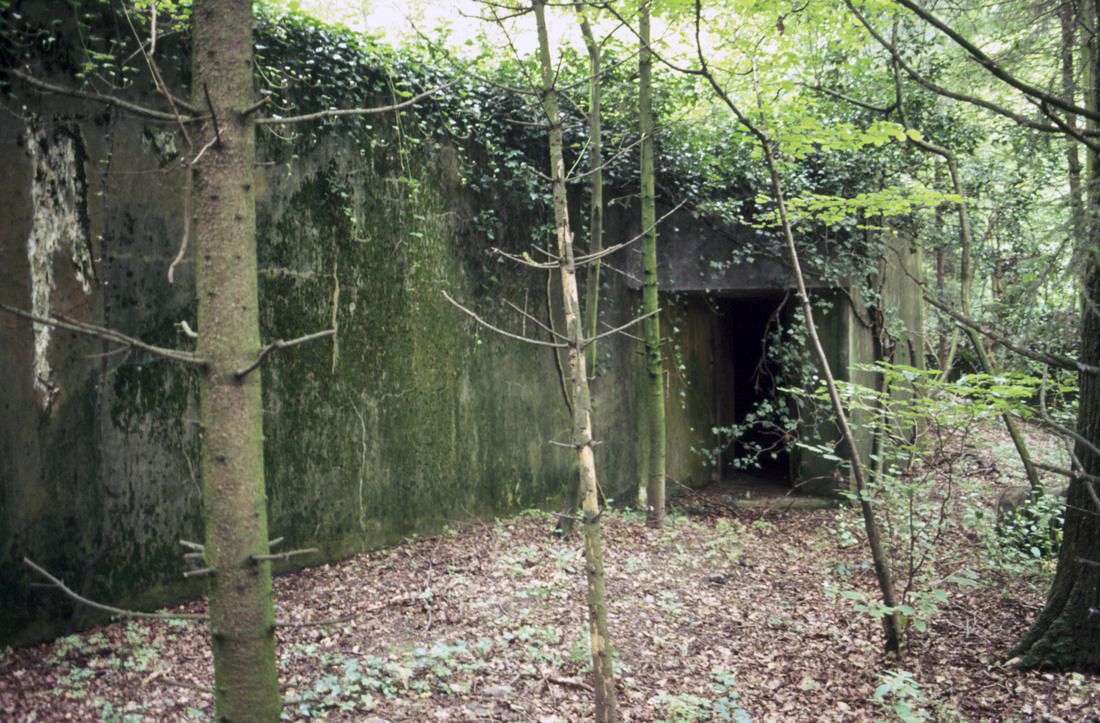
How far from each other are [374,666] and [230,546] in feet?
8.20

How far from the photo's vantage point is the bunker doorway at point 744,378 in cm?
1064

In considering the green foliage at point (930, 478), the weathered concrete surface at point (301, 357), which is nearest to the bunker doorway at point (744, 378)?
the weathered concrete surface at point (301, 357)

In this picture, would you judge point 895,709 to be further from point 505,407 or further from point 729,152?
point 729,152

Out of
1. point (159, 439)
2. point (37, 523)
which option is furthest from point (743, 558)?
point (37, 523)

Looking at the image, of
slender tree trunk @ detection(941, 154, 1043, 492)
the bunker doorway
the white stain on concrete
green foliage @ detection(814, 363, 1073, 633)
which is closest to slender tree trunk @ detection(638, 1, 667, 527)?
green foliage @ detection(814, 363, 1073, 633)

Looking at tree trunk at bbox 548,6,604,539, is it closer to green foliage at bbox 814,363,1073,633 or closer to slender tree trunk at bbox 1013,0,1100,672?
green foliage at bbox 814,363,1073,633

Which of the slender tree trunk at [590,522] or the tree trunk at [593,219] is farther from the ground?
the tree trunk at [593,219]

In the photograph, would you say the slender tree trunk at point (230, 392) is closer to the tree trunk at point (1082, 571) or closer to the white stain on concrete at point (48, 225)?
the white stain on concrete at point (48, 225)

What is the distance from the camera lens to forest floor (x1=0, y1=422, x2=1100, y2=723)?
154 inches

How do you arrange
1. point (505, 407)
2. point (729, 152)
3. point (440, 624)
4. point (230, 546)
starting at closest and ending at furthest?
1. point (230, 546)
2. point (440, 624)
3. point (505, 407)
4. point (729, 152)

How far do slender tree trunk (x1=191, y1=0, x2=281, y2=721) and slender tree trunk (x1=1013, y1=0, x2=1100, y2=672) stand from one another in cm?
404

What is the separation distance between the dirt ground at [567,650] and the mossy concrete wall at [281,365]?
467mm

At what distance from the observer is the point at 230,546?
1967 millimetres

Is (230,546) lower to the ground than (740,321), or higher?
lower
